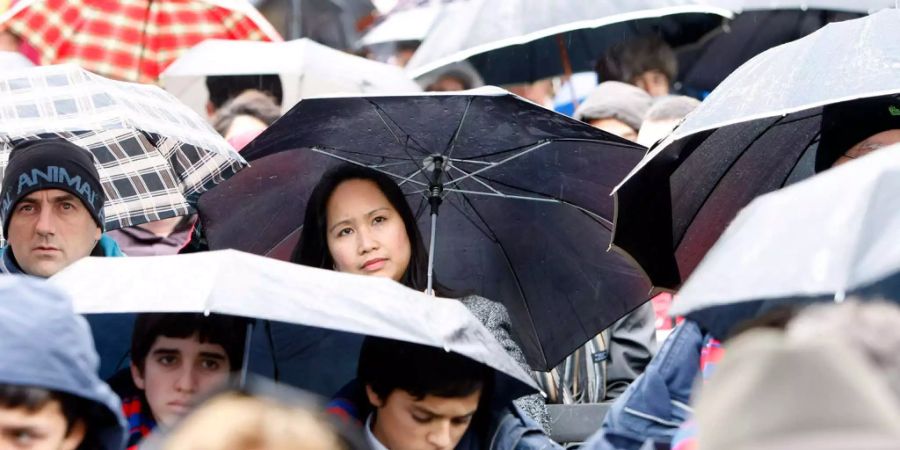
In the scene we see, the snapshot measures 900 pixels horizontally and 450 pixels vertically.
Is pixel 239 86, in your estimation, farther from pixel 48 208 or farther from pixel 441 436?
pixel 441 436

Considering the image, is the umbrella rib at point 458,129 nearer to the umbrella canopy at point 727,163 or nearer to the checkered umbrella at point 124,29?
the umbrella canopy at point 727,163

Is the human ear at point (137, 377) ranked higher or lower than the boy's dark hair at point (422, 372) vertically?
lower

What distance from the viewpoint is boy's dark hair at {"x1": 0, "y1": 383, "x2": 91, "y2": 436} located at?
13.9ft

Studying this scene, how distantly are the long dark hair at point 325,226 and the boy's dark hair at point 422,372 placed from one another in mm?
Result: 868

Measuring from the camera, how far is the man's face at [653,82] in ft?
29.8

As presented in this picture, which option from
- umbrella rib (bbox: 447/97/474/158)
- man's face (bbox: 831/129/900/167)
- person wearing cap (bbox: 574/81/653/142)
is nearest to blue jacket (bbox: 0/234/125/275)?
umbrella rib (bbox: 447/97/474/158)

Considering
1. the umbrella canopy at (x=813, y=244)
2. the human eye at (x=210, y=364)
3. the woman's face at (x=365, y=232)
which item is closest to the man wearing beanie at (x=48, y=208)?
the woman's face at (x=365, y=232)

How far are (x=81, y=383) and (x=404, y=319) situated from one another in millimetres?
900

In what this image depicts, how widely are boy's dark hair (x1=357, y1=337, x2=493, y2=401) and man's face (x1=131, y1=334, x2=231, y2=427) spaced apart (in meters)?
0.47

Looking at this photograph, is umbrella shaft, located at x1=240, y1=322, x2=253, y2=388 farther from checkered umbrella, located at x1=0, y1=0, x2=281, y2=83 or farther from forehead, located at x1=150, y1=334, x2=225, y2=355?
checkered umbrella, located at x1=0, y1=0, x2=281, y2=83

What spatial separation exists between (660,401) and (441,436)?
0.73m

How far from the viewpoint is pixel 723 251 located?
409cm

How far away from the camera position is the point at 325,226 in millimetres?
6336

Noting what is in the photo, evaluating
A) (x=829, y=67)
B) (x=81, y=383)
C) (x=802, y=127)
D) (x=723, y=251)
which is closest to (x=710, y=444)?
(x=723, y=251)
